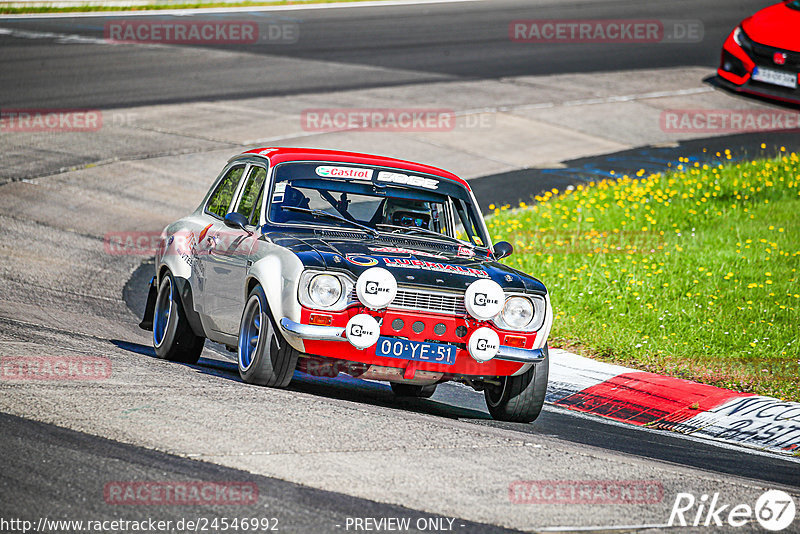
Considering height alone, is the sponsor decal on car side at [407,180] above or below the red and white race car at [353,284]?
above

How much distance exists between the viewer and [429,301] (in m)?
6.60

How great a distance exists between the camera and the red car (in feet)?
59.6

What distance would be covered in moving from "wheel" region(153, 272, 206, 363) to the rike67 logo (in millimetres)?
4226

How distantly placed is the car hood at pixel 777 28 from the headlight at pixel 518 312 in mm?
13155

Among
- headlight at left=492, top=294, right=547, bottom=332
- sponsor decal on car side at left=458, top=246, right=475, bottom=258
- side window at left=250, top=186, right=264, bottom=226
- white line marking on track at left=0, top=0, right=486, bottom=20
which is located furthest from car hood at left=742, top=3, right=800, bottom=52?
white line marking on track at left=0, top=0, right=486, bottom=20

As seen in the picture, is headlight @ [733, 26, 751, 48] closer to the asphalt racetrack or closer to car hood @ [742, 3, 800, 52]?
car hood @ [742, 3, 800, 52]

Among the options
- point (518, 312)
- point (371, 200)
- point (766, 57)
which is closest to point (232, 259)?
point (371, 200)

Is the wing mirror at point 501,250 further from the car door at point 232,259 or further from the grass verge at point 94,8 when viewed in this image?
the grass verge at point 94,8

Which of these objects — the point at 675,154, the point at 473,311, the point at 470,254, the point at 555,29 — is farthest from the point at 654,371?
the point at 555,29

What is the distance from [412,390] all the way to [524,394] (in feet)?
4.65

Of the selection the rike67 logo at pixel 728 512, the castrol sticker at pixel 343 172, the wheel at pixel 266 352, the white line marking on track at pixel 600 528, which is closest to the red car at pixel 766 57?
the castrol sticker at pixel 343 172

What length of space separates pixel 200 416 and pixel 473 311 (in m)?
1.80

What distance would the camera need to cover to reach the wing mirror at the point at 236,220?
7.44 metres

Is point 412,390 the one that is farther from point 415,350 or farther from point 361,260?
point 361,260
